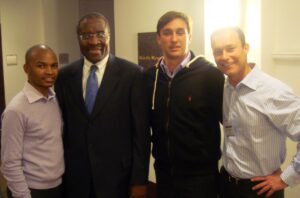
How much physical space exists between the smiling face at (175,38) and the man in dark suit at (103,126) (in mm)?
189

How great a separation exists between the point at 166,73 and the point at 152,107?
191mm

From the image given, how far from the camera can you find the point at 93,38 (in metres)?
1.79

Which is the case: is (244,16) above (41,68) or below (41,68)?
above

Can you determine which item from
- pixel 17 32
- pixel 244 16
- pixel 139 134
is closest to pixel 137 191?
pixel 139 134

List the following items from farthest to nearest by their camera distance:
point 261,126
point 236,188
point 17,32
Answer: point 17,32 → point 236,188 → point 261,126

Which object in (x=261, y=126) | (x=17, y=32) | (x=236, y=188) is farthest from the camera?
(x=17, y=32)

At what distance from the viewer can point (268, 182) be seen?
1542mm

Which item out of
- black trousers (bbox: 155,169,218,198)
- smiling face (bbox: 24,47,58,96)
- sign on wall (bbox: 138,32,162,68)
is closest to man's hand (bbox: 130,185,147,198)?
black trousers (bbox: 155,169,218,198)

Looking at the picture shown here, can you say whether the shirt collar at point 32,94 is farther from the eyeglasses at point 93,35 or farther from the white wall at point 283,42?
the white wall at point 283,42

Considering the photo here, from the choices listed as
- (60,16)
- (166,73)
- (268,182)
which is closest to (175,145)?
(166,73)

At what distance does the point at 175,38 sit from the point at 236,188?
78cm

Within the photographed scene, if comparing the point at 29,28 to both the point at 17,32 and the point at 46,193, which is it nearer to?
the point at 17,32

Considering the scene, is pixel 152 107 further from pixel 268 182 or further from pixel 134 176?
pixel 268 182

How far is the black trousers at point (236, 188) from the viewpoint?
5.21 ft
